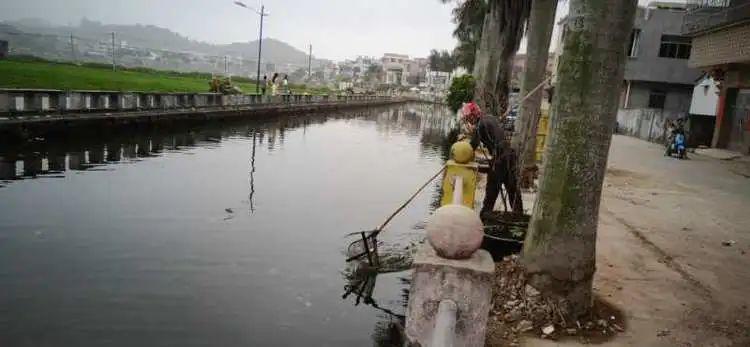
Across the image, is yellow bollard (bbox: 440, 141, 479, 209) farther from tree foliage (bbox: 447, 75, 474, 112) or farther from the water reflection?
tree foliage (bbox: 447, 75, 474, 112)

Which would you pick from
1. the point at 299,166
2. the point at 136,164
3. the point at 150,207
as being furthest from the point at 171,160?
the point at 150,207

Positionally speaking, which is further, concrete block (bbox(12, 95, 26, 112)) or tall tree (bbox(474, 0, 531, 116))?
tall tree (bbox(474, 0, 531, 116))

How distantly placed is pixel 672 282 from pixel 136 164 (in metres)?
12.6

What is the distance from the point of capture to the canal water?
5254 millimetres

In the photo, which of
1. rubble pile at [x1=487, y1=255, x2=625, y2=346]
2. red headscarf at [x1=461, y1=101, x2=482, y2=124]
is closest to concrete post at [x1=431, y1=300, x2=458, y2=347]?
rubble pile at [x1=487, y1=255, x2=625, y2=346]

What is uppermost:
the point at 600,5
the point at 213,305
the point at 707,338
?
the point at 600,5

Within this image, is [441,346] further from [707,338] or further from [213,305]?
[213,305]

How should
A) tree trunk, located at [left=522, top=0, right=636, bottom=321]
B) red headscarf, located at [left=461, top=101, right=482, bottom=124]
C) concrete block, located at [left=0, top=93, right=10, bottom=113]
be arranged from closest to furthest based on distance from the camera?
1. tree trunk, located at [left=522, top=0, right=636, bottom=321]
2. red headscarf, located at [left=461, top=101, right=482, bottom=124]
3. concrete block, located at [left=0, top=93, right=10, bottom=113]

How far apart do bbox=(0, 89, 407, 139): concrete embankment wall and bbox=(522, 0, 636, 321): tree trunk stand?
1526cm

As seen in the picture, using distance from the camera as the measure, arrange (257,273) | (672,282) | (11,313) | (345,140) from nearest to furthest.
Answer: (11,313), (672,282), (257,273), (345,140)

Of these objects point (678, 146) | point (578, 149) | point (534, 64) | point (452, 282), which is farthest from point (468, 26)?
point (452, 282)

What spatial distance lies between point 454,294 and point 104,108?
19.3 meters

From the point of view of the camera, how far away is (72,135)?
1650 centimetres

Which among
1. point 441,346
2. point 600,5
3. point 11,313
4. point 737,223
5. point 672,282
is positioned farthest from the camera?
point 737,223
